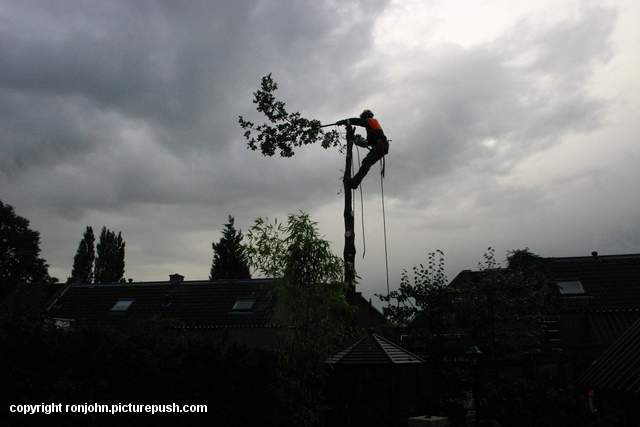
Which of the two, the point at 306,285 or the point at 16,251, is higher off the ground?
the point at 16,251

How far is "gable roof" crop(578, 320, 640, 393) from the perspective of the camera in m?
6.93

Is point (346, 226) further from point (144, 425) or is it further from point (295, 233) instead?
point (144, 425)

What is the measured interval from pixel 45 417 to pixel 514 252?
80.0 feet

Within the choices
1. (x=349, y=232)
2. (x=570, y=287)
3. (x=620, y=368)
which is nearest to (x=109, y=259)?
(x=570, y=287)

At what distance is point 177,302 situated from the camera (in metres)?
35.2

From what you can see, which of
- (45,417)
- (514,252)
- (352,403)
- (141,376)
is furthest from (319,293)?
(514,252)

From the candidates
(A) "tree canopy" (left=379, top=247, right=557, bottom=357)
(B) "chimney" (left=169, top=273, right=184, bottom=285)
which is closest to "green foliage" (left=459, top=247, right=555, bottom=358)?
(A) "tree canopy" (left=379, top=247, right=557, bottom=357)

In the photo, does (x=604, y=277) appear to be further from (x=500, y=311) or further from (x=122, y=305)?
(x=122, y=305)

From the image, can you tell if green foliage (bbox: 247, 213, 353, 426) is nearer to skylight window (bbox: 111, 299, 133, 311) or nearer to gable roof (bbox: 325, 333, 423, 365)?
gable roof (bbox: 325, 333, 423, 365)

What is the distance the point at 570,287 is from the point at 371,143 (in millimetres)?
24066

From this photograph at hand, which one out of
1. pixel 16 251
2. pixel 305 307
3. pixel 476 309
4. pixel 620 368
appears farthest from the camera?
pixel 16 251

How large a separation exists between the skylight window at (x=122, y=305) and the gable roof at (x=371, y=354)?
86.0ft

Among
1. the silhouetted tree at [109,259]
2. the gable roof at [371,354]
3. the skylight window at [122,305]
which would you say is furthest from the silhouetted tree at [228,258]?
the gable roof at [371,354]

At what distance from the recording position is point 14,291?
39875 mm
